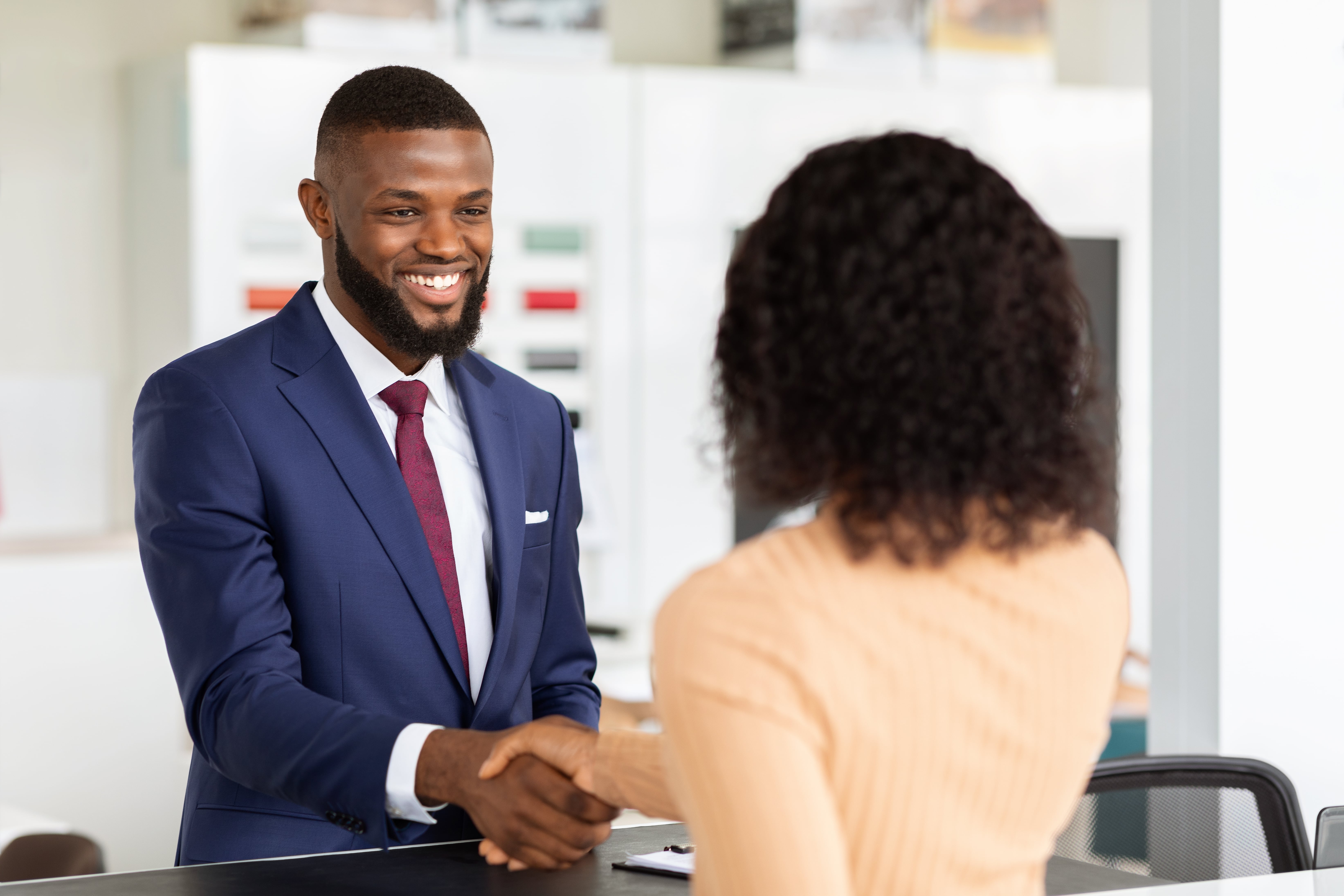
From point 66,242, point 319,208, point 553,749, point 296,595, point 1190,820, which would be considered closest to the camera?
point 553,749

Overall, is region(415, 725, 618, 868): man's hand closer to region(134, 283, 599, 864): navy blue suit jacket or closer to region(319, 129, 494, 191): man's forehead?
region(134, 283, 599, 864): navy blue suit jacket

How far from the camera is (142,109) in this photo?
4742 millimetres

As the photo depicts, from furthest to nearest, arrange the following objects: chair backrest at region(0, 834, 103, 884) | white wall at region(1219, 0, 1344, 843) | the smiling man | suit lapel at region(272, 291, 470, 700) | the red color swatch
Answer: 1. the red color swatch
2. chair backrest at region(0, 834, 103, 884)
3. white wall at region(1219, 0, 1344, 843)
4. suit lapel at region(272, 291, 470, 700)
5. the smiling man

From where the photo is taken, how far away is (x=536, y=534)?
75.5 inches

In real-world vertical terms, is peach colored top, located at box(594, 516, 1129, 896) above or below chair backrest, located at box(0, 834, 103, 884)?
above

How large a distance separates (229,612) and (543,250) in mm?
3390

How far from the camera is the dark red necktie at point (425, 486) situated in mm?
1795

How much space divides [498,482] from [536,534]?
0.09 metres


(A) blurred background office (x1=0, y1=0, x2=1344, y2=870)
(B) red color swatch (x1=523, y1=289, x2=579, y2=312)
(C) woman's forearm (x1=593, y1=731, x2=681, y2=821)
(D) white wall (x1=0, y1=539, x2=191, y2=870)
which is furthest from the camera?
(B) red color swatch (x1=523, y1=289, x2=579, y2=312)

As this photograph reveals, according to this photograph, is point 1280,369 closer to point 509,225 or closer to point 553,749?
point 553,749

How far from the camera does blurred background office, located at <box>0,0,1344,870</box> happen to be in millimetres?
4305

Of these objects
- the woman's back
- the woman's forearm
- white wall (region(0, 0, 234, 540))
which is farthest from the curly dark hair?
white wall (region(0, 0, 234, 540))

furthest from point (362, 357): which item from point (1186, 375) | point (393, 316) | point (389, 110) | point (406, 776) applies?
point (1186, 375)

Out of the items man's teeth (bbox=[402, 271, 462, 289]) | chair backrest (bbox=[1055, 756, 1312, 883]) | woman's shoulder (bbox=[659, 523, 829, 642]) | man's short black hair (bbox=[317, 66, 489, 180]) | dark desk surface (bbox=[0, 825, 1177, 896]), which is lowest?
chair backrest (bbox=[1055, 756, 1312, 883])
